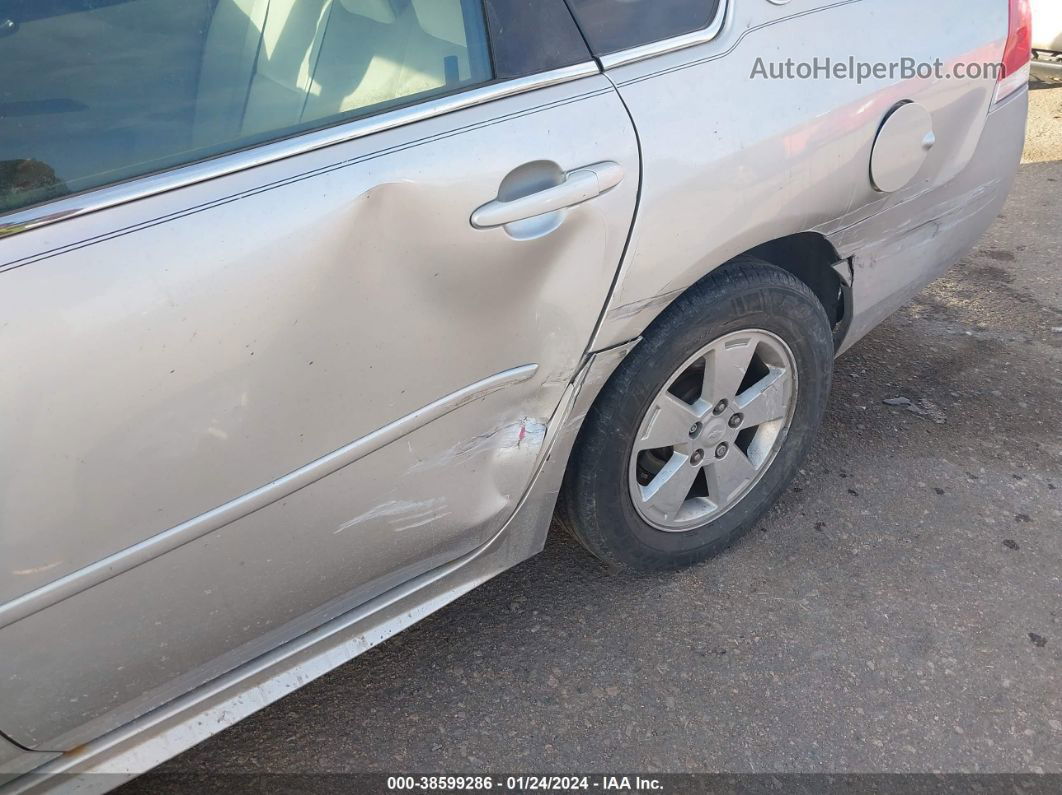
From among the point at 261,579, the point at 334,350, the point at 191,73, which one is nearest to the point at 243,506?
the point at 261,579

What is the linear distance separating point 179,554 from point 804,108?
1.45m

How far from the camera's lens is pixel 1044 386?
2.98 metres

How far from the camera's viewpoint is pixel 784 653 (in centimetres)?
215

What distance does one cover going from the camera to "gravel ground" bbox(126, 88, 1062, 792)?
1.97m

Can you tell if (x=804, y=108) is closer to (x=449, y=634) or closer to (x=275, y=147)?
(x=275, y=147)

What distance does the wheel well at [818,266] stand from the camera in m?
2.18

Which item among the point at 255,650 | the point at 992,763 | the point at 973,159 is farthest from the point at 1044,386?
the point at 255,650

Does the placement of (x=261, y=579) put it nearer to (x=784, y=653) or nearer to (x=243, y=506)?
(x=243, y=506)

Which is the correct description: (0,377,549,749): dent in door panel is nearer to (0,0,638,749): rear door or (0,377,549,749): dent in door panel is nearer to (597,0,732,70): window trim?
(0,0,638,749): rear door

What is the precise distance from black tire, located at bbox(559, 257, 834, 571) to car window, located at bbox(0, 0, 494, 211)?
67 centimetres

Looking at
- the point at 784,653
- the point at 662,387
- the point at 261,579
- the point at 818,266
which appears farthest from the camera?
the point at 818,266

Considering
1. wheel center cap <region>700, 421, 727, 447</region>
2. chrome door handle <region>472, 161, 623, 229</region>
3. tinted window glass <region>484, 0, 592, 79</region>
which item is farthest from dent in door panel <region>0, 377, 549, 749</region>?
tinted window glass <region>484, 0, 592, 79</region>

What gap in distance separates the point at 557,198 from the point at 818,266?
0.95m

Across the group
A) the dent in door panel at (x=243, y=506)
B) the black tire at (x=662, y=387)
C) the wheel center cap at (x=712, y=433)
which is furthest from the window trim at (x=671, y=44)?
the wheel center cap at (x=712, y=433)
